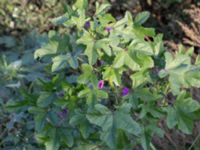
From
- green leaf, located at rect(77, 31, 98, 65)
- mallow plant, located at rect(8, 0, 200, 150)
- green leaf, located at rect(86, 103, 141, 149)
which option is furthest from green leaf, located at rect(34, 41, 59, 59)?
green leaf, located at rect(86, 103, 141, 149)

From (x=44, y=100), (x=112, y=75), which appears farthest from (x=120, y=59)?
(x=44, y=100)

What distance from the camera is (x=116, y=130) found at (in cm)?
167

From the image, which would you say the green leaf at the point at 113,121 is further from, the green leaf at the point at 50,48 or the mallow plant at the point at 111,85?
the green leaf at the point at 50,48

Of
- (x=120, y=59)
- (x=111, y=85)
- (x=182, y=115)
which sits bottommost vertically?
(x=182, y=115)

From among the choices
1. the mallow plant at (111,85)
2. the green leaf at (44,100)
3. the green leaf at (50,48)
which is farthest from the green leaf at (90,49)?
the green leaf at (44,100)

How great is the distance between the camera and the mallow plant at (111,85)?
1689 millimetres

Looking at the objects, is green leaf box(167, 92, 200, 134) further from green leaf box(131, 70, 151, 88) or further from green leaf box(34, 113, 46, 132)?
green leaf box(34, 113, 46, 132)

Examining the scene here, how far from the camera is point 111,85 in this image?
1.82m

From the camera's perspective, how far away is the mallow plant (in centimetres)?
169

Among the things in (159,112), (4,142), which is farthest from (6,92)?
(159,112)

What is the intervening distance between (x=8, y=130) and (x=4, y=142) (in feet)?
0.28

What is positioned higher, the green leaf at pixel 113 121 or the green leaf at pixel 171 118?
the green leaf at pixel 113 121

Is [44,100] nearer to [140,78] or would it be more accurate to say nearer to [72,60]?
[72,60]

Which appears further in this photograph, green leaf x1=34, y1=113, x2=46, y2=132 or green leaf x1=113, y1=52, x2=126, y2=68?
green leaf x1=34, y1=113, x2=46, y2=132
